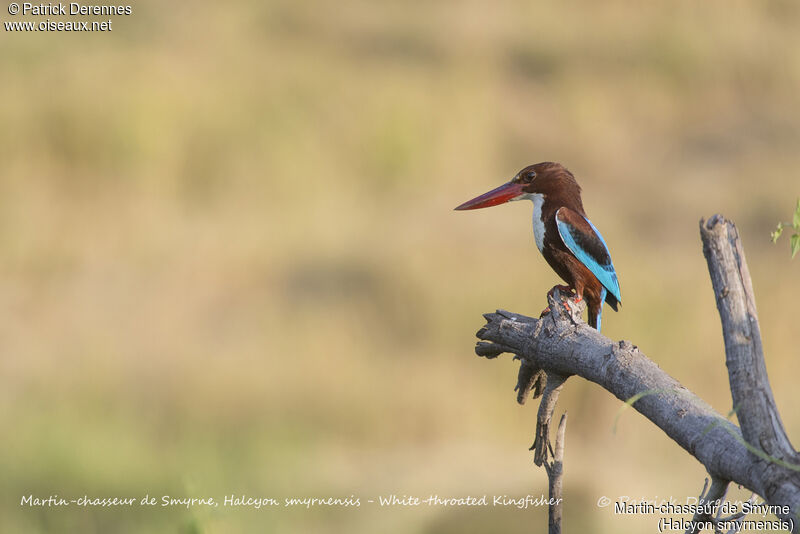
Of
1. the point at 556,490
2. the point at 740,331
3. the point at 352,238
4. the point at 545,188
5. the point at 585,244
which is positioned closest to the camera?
the point at 740,331

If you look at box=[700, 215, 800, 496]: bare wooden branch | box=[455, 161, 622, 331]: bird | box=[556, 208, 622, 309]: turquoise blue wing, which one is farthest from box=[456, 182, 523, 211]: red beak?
box=[700, 215, 800, 496]: bare wooden branch

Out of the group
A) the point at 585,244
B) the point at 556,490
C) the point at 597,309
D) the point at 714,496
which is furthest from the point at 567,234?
the point at 714,496

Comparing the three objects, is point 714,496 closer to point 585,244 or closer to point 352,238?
point 585,244

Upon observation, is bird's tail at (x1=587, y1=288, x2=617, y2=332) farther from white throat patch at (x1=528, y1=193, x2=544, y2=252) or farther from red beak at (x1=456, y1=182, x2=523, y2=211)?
red beak at (x1=456, y1=182, x2=523, y2=211)

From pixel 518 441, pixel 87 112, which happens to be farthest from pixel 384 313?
pixel 87 112

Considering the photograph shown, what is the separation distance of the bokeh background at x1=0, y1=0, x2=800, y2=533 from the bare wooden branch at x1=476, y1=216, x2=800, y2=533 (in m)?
2.08

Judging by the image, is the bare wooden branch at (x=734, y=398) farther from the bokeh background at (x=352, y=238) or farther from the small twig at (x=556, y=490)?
the bokeh background at (x=352, y=238)

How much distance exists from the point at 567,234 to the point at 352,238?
362cm

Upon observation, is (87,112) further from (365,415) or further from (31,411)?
(365,415)

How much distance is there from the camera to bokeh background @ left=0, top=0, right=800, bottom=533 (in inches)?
158

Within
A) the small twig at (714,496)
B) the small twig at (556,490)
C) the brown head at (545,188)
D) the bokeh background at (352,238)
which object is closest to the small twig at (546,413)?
the small twig at (556,490)

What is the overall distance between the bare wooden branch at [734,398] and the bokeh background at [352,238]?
2.08m

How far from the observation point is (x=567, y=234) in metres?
1.62

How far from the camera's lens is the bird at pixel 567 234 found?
1615mm
